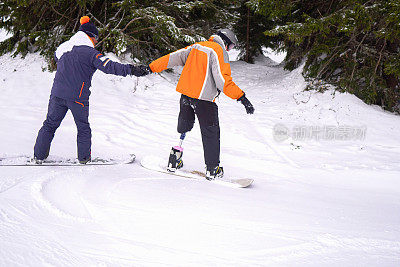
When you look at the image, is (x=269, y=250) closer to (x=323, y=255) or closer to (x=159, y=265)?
(x=323, y=255)

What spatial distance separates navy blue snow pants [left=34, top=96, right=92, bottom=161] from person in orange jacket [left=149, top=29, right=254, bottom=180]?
1037 mm

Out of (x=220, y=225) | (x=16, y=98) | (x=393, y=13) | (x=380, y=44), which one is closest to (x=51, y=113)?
(x=220, y=225)

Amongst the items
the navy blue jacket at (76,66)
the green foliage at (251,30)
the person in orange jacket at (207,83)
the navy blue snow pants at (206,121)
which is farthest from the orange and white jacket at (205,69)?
the green foliage at (251,30)

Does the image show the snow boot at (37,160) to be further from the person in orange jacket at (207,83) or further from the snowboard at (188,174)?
the person in orange jacket at (207,83)

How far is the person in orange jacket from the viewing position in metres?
3.19

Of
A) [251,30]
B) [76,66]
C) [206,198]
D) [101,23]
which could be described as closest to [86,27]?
[76,66]

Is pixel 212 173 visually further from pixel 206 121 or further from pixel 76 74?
pixel 76 74

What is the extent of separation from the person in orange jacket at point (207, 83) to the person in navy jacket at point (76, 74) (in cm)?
47

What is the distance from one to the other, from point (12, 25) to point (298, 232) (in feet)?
41.1

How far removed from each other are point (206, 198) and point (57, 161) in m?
2.07

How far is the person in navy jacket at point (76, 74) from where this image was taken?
10.4 ft

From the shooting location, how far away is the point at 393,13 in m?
6.06

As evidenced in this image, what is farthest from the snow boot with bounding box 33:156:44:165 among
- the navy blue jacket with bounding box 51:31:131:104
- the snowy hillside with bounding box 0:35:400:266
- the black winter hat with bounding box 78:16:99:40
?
the black winter hat with bounding box 78:16:99:40

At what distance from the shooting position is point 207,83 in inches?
128
